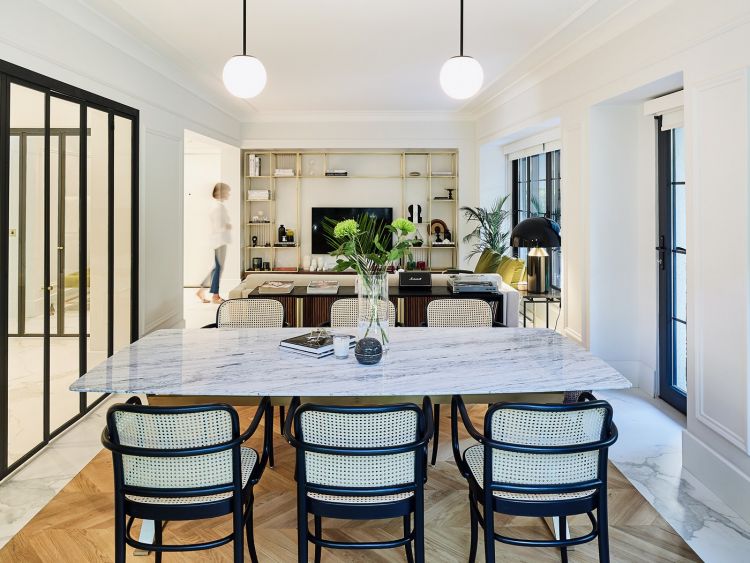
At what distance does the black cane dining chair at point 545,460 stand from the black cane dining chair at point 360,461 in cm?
22

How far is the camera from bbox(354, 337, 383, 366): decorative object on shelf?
2.15 meters

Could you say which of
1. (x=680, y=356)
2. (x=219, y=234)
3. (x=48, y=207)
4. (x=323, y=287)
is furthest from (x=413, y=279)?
(x=219, y=234)

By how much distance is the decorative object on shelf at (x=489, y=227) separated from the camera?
710 cm

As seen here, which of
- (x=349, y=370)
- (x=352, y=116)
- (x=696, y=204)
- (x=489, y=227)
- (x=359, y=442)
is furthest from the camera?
(x=352, y=116)

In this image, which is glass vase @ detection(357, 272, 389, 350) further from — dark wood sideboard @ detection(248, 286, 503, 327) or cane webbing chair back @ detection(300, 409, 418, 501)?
dark wood sideboard @ detection(248, 286, 503, 327)

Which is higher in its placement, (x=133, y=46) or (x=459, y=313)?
(x=133, y=46)

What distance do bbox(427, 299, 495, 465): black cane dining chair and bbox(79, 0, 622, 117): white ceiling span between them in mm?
1947

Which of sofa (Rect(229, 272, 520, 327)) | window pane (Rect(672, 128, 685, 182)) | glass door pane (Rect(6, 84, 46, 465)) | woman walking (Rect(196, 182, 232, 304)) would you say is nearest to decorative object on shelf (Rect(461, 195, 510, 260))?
sofa (Rect(229, 272, 520, 327))

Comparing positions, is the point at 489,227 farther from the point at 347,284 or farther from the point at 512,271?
the point at 347,284

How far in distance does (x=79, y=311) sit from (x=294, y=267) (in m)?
4.70

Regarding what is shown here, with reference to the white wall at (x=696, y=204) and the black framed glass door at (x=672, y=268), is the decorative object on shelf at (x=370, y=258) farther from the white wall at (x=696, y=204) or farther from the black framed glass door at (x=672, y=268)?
the black framed glass door at (x=672, y=268)

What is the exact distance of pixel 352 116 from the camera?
745cm

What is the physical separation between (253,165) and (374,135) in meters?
Result: 1.87

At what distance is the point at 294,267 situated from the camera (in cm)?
813
